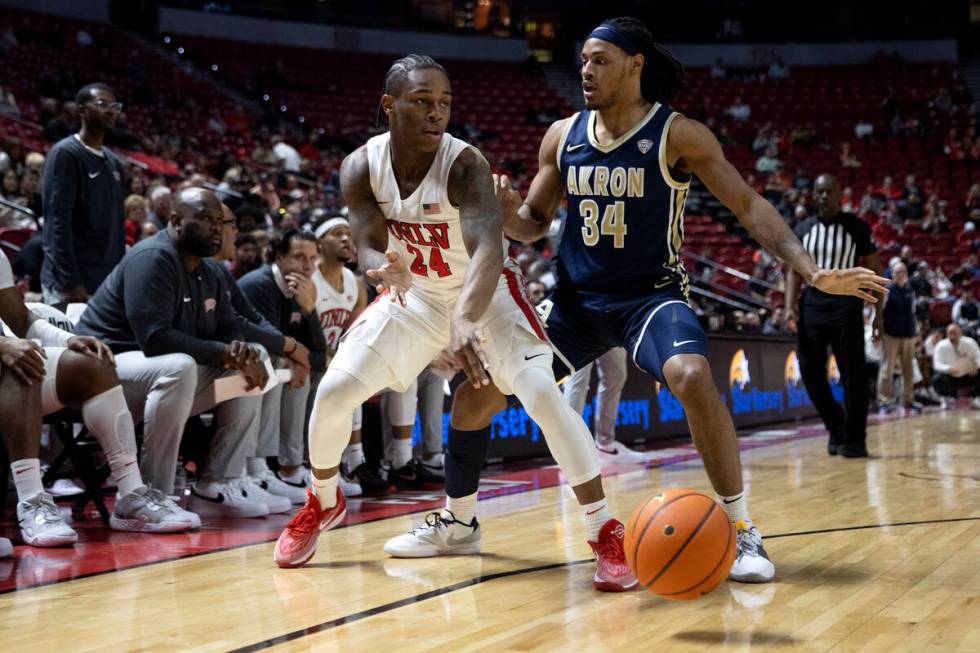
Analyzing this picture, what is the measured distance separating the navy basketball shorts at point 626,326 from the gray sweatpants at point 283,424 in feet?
7.39

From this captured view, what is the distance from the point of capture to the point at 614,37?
13.6ft

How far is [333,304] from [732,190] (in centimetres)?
348

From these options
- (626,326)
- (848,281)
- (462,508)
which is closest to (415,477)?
(462,508)

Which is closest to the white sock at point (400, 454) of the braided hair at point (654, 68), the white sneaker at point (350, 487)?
the white sneaker at point (350, 487)

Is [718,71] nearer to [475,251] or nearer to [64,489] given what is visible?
[64,489]

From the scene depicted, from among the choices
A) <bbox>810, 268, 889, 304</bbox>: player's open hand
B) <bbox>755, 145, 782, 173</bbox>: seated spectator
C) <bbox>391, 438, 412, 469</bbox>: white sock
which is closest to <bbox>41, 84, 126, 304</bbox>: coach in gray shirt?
<bbox>391, 438, 412, 469</bbox>: white sock

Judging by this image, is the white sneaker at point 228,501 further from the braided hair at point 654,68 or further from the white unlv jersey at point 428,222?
the braided hair at point 654,68

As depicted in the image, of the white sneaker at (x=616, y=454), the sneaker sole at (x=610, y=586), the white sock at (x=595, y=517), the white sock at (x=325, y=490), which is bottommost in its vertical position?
the white sneaker at (x=616, y=454)

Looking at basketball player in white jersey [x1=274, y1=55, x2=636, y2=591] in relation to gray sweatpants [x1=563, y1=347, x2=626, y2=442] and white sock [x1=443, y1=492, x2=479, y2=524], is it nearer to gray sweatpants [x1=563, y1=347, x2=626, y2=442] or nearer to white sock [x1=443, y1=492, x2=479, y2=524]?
white sock [x1=443, y1=492, x2=479, y2=524]

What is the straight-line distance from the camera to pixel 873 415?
13.4 m

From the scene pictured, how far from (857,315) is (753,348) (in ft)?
12.0

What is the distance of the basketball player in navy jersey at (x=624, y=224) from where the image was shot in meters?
3.88

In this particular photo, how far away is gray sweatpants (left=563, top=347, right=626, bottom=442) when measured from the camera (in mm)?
7867

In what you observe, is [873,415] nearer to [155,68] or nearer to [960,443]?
[960,443]
